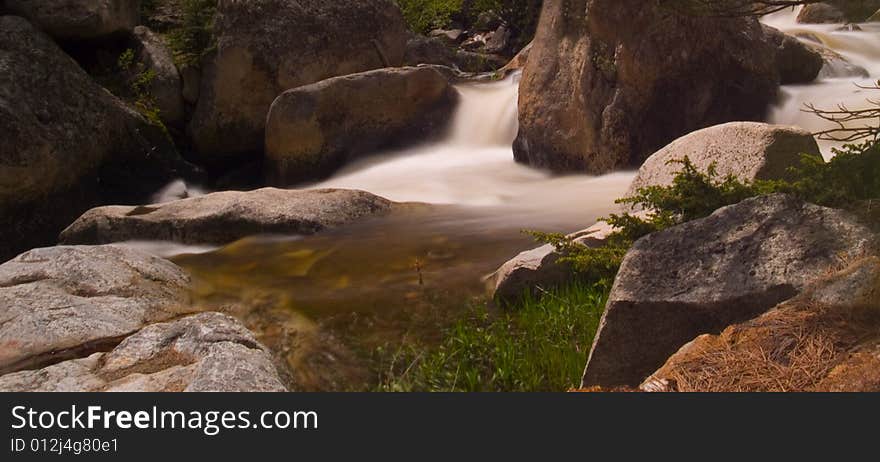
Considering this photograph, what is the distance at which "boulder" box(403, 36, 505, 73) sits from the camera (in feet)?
62.6

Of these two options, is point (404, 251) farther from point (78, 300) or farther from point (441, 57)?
point (441, 57)

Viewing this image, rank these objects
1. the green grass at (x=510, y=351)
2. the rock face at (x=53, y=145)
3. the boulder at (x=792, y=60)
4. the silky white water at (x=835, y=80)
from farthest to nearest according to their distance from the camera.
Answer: the boulder at (x=792, y=60)
the silky white water at (x=835, y=80)
the rock face at (x=53, y=145)
the green grass at (x=510, y=351)

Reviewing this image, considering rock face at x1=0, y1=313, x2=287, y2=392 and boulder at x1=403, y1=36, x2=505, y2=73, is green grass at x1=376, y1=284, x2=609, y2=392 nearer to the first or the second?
rock face at x1=0, y1=313, x2=287, y2=392

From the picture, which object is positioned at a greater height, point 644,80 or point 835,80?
point 644,80

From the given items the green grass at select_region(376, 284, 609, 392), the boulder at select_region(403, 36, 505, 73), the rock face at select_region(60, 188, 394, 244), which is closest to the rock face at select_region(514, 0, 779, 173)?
the rock face at select_region(60, 188, 394, 244)

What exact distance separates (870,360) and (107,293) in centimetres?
469

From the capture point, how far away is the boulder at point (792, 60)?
1193 centimetres

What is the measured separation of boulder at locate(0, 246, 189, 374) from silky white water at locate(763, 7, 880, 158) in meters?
4.90

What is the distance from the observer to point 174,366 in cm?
418

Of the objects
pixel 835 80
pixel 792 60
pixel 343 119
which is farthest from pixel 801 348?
pixel 835 80

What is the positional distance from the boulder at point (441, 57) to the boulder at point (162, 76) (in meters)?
5.94

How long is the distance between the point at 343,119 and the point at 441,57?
24.0 ft

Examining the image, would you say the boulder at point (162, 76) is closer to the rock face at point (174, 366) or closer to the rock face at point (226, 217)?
the rock face at point (226, 217)

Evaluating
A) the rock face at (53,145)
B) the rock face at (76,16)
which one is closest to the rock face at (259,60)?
the rock face at (76,16)
